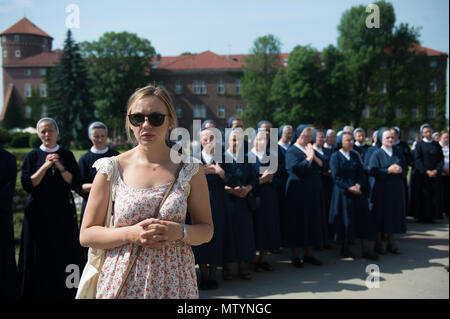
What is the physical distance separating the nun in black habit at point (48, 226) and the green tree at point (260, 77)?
4581cm

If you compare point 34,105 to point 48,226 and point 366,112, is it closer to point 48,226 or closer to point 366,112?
point 366,112

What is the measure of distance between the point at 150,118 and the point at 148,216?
22.8 inches

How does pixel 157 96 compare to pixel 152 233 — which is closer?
pixel 152 233

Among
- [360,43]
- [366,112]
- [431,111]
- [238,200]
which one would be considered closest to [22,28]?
[360,43]

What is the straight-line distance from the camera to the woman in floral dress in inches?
88.5

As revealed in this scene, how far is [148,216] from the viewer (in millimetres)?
2295

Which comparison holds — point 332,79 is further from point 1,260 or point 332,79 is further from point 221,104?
point 1,260

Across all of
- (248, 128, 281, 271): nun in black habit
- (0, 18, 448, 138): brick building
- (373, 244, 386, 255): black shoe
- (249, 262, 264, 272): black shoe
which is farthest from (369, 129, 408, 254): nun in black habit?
(0, 18, 448, 138): brick building

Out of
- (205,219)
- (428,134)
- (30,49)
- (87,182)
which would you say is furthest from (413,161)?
(30,49)

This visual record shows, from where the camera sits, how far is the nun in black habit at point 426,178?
10711mm

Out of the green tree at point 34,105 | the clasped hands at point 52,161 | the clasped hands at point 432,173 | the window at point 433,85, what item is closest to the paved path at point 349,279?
the clasped hands at point 52,161

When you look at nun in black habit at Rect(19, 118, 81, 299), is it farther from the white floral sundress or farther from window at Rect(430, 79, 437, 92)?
window at Rect(430, 79, 437, 92)

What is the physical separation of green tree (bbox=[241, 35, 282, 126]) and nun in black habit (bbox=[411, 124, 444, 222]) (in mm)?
39302

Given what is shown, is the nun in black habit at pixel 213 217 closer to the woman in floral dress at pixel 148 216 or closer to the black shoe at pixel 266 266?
the black shoe at pixel 266 266
